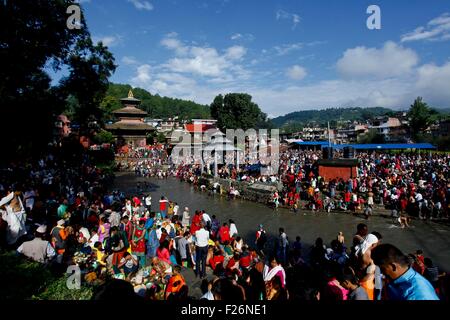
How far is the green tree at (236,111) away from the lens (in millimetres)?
63719

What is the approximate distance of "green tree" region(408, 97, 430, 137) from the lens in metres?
61.9

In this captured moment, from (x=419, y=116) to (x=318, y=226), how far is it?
2369 inches

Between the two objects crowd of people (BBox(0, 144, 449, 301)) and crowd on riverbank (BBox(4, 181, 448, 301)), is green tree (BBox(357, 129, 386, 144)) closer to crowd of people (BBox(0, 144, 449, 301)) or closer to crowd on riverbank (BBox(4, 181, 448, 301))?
crowd of people (BBox(0, 144, 449, 301))

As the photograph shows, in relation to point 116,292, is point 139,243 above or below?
below

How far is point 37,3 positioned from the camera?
1238 centimetres

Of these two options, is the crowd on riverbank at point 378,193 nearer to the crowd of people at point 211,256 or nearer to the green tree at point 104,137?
the crowd of people at point 211,256

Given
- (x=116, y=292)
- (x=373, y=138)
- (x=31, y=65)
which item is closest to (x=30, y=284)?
(x=116, y=292)

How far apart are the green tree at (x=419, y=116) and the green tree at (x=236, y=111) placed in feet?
108

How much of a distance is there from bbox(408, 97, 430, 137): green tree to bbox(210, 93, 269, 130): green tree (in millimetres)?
33042

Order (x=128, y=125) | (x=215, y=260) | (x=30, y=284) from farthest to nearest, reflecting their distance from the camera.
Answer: (x=128, y=125) < (x=215, y=260) < (x=30, y=284)

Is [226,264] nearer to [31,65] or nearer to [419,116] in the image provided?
[31,65]

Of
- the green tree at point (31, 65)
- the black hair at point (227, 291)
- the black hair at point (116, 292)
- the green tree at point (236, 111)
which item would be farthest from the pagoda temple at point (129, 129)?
the black hair at point (116, 292)

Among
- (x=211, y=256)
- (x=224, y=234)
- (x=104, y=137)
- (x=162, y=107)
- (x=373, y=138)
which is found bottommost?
(x=211, y=256)

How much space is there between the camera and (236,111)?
64750 mm
